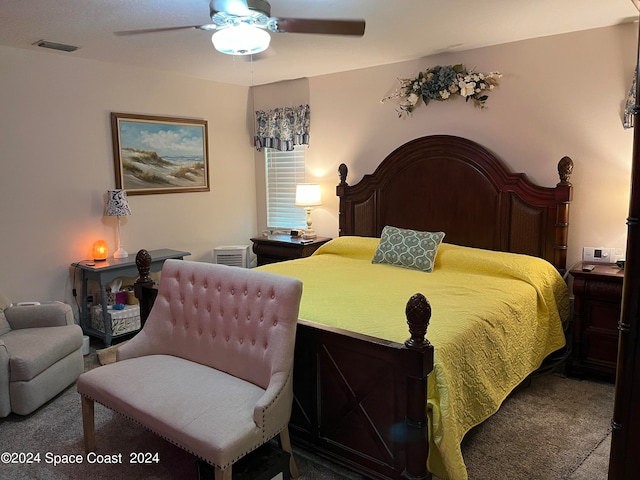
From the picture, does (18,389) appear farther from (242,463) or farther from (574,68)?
(574,68)

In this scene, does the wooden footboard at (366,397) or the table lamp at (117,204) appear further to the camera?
the table lamp at (117,204)

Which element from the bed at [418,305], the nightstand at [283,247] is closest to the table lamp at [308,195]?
the bed at [418,305]

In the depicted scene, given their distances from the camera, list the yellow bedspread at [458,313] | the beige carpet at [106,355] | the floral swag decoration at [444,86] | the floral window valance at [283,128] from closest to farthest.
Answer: the yellow bedspread at [458,313]
the beige carpet at [106,355]
the floral swag decoration at [444,86]
the floral window valance at [283,128]

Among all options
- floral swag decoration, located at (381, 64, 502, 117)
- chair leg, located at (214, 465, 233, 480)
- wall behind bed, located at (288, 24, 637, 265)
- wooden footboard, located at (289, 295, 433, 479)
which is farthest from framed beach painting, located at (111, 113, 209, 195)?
chair leg, located at (214, 465, 233, 480)

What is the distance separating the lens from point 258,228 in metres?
5.83

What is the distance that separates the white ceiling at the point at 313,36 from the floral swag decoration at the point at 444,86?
180mm

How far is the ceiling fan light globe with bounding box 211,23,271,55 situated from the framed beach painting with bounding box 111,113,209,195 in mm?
2338

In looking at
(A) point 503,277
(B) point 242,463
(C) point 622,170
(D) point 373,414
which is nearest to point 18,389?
(B) point 242,463

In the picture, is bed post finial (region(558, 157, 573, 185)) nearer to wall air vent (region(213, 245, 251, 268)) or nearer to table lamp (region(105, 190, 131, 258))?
wall air vent (region(213, 245, 251, 268))

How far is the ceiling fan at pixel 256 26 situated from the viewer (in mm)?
2346

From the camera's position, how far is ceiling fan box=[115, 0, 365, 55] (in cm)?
235

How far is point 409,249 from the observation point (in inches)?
149

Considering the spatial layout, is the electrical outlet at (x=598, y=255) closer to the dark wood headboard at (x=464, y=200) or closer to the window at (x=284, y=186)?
the dark wood headboard at (x=464, y=200)

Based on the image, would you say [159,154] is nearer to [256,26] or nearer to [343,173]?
[343,173]
